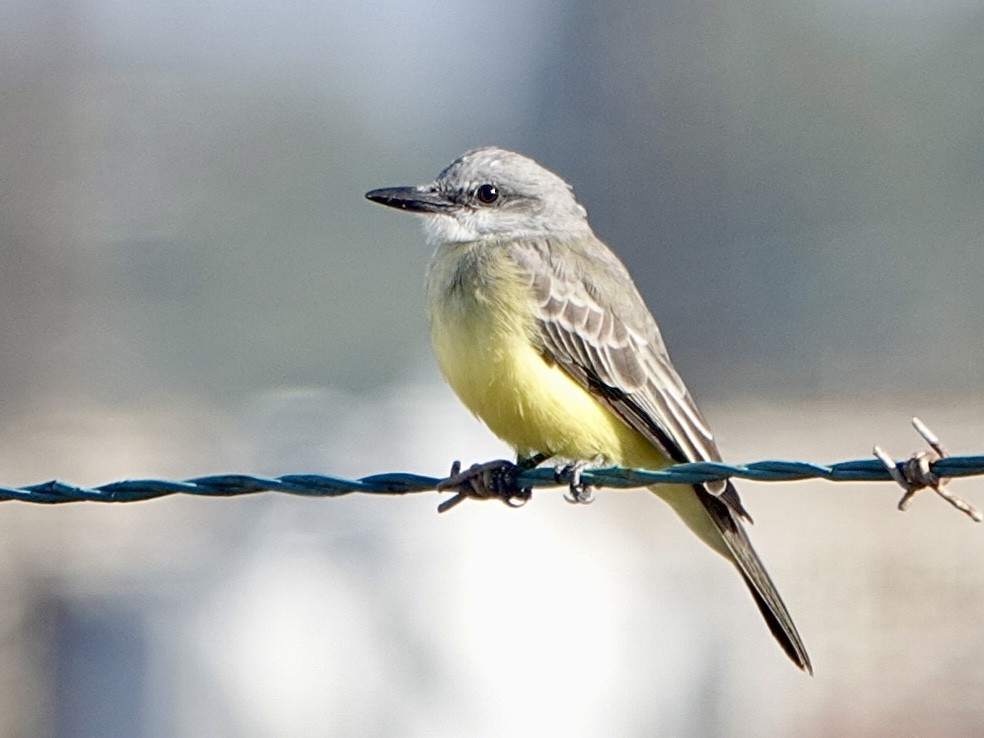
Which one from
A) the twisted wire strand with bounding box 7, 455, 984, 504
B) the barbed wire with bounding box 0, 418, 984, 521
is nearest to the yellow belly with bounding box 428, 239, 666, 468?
the barbed wire with bounding box 0, 418, 984, 521

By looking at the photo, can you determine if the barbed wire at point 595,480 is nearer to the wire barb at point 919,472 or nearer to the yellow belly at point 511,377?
the wire barb at point 919,472

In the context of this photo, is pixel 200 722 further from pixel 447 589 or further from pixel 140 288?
pixel 140 288

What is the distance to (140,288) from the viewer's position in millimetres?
29797

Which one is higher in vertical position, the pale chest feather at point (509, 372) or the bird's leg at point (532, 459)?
the pale chest feather at point (509, 372)

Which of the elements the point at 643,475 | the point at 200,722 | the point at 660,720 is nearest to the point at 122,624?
the point at 200,722

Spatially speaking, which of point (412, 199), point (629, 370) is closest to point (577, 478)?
point (629, 370)

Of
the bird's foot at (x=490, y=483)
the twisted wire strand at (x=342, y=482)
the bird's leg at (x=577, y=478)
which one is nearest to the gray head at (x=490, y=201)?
the bird's leg at (x=577, y=478)

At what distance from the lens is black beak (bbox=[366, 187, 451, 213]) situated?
6881mm

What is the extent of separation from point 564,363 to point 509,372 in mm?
298

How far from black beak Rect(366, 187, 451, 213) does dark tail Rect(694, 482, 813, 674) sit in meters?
1.55

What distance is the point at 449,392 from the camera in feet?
54.3

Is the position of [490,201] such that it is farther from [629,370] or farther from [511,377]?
[511,377]

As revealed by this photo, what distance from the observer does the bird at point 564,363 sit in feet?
19.9

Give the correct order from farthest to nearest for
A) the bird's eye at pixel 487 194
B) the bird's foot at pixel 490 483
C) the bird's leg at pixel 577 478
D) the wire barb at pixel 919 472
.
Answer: the bird's eye at pixel 487 194 < the bird's foot at pixel 490 483 < the bird's leg at pixel 577 478 < the wire barb at pixel 919 472
